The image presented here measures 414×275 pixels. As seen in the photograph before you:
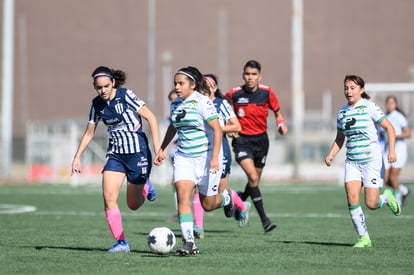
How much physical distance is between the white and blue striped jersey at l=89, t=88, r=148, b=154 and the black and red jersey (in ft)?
13.1

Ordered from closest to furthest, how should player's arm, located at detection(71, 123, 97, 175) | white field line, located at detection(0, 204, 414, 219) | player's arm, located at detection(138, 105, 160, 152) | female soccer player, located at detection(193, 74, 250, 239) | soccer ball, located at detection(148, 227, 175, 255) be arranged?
soccer ball, located at detection(148, 227, 175, 255), player's arm, located at detection(138, 105, 160, 152), player's arm, located at detection(71, 123, 97, 175), female soccer player, located at detection(193, 74, 250, 239), white field line, located at detection(0, 204, 414, 219)

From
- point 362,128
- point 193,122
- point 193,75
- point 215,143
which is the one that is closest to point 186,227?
point 215,143

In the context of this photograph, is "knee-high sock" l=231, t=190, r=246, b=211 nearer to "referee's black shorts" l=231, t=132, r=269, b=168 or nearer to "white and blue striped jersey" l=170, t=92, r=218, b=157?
"referee's black shorts" l=231, t=132, r=269, b=168

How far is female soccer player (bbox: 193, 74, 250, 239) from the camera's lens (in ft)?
42.4

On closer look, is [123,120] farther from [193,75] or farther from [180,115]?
[193,75]

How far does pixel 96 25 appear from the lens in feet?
207

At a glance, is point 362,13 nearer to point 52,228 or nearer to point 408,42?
point 408,42

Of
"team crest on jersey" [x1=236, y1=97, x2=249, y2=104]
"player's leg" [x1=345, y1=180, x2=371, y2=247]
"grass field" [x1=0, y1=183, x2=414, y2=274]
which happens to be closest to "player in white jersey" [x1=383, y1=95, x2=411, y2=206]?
"grass field" [x1=0, y1=183, x2=414, y2=274]

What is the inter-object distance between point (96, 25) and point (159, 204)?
41.3 meters

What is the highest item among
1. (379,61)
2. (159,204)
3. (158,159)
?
(379,61)

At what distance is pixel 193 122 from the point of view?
37.3ft

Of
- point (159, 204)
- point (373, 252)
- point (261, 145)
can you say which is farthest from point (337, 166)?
point (373, 252)

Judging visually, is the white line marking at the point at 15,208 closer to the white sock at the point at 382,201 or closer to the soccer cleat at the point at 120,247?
the soccer cleat at the point at 120,247

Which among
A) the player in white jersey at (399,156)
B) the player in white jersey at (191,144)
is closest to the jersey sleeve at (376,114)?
the player in white jersey at (191,144)
